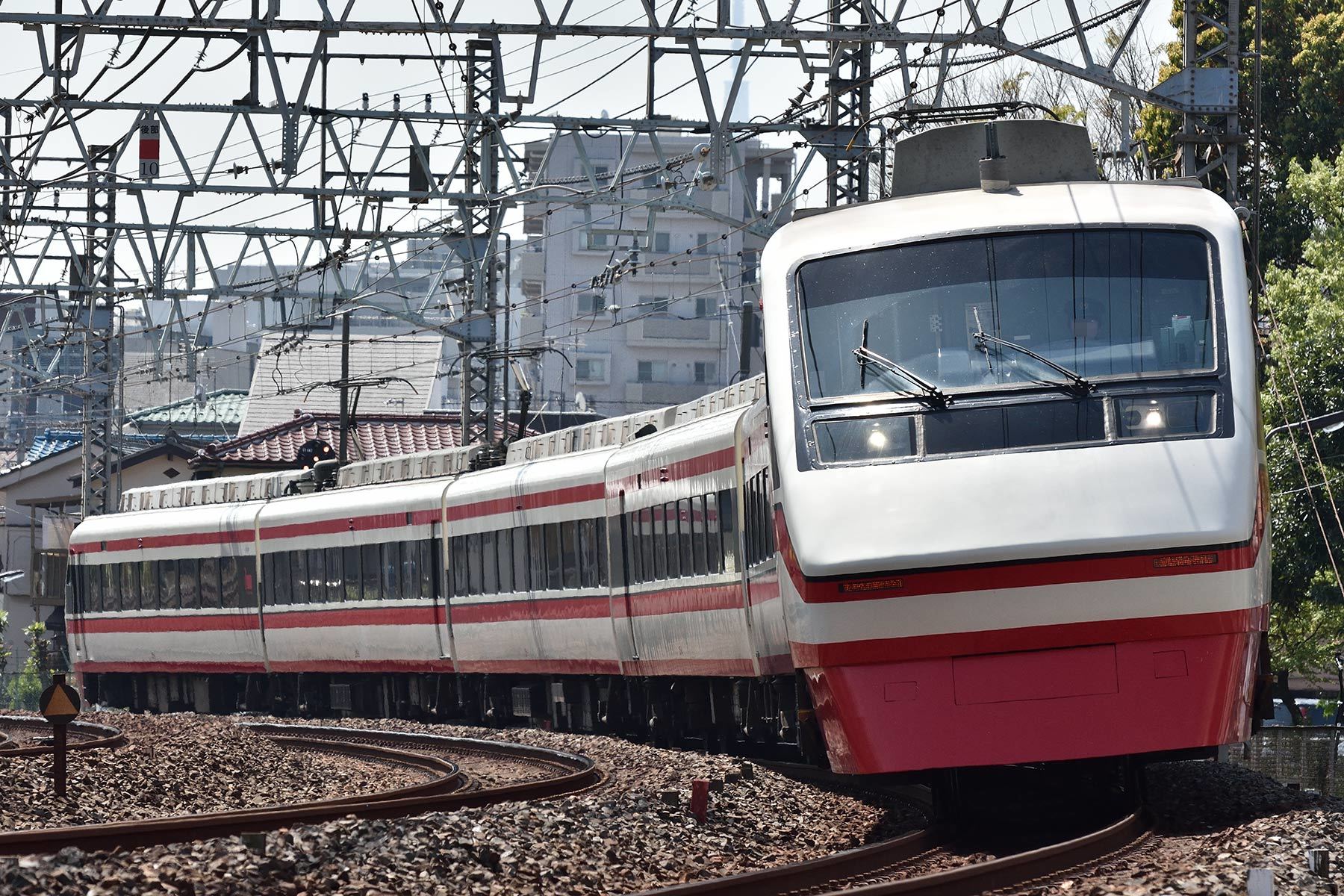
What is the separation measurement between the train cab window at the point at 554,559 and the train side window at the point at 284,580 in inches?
300

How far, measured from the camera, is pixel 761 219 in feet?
72.5

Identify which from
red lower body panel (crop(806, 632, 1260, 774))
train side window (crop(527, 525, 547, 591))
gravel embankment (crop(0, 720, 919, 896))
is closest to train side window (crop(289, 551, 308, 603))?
train side window (crop(527, 525, 547, 591))

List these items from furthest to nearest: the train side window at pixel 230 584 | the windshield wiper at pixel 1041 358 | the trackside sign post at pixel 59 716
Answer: the train side window at pixel 230 584
the trackside sign post at pixel 59 716
the windshield wiper at pixel 1041 358

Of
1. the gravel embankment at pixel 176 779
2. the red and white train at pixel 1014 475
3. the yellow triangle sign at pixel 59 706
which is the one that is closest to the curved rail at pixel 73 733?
the gravel embankment at pixel 176 779

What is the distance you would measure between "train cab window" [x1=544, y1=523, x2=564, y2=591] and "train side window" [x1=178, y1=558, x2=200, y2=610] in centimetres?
1054

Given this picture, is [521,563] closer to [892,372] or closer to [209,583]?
[209,583]

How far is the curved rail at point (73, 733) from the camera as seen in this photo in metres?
15.8

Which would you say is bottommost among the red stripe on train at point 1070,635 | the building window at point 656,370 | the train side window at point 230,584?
the red stripe on train at point 1070,635

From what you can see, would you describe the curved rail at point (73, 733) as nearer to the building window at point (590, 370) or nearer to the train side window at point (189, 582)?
the train side window at point (189, 582)

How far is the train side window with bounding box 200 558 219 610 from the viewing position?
3062cm

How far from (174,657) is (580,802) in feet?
69.8

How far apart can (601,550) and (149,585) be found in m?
13.8

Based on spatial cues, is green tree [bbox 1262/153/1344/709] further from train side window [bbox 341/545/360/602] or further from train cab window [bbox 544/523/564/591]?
train side window [bbox 341/545/360/602]

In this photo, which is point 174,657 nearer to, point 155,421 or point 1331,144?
point 1331,144
